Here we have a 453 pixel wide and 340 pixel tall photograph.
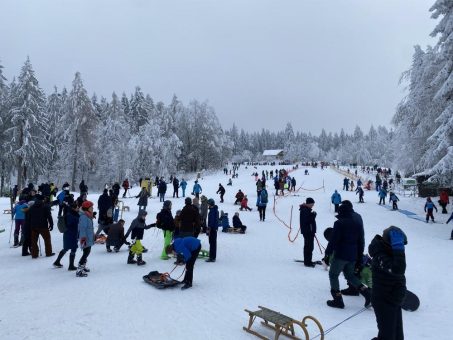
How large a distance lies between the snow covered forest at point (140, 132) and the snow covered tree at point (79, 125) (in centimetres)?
11

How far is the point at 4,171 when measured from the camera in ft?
141

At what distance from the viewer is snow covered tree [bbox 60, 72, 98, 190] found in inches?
1777

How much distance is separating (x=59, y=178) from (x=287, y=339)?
53.9 meters

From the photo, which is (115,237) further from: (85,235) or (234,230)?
(234,230)

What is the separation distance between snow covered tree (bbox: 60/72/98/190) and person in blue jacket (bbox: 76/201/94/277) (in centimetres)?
3690

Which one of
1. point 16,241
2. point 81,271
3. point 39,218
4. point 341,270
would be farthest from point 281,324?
point 16,241

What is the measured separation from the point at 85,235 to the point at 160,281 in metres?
2.48

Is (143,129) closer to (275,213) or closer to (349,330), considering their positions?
(275,213)

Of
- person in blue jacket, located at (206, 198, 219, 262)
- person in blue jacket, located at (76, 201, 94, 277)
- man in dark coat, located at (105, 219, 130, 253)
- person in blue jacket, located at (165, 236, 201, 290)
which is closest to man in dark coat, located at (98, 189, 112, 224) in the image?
man in dark coat, located at (105, 219, 130, 253)

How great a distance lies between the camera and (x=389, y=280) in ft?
15.7

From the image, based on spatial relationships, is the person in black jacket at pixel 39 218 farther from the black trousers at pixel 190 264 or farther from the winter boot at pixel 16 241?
the black trousers at pixel 190 264

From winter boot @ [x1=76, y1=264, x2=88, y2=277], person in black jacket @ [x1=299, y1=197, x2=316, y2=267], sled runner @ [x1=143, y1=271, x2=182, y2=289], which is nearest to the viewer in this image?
sled runner @ [x1=143, y1=271, x2=182, y2=289]

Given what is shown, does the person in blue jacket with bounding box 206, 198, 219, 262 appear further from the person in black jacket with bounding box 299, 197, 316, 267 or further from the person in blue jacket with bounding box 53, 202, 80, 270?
the person in blue jacket with bounding box 53, 202, 80, 270

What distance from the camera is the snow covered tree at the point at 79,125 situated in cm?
4512
